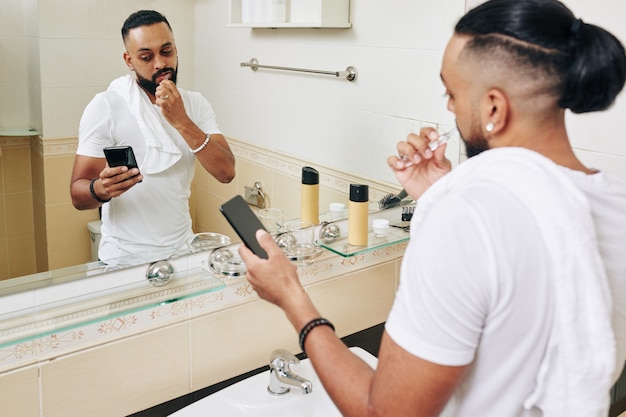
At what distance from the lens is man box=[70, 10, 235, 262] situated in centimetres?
120

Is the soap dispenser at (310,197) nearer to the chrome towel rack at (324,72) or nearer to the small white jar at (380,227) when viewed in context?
the small white jar at (380,227)

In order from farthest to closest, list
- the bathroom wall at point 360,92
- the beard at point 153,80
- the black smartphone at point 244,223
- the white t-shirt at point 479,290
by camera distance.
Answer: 1. the bathroom wall at point 360,92
2. the beard at point 153,80
3. the black smartphone at point 244,223
4. the white t-shirt at point 479,290

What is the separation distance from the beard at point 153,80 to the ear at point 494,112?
0.70m

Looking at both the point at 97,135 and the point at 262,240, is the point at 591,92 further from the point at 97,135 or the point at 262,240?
the point at 97,135

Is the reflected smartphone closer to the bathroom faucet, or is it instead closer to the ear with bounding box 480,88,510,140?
the bathroom faucet

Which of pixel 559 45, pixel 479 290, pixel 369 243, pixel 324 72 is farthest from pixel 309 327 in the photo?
pixel 324 72

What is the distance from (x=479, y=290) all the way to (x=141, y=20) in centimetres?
86

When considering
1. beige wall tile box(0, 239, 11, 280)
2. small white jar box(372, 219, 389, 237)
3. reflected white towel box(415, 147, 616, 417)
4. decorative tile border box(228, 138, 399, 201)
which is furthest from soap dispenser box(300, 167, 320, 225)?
reflected white towel box(415, 147, 616, 417)

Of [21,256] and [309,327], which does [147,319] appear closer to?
[21,256]

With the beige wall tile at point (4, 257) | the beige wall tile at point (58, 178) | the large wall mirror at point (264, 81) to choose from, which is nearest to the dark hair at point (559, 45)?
the large wall mirror at point (264, 81)

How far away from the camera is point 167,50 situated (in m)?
1.26

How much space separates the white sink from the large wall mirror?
39 centimetres

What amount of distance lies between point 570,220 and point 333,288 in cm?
87

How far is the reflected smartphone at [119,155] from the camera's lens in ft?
3.97
